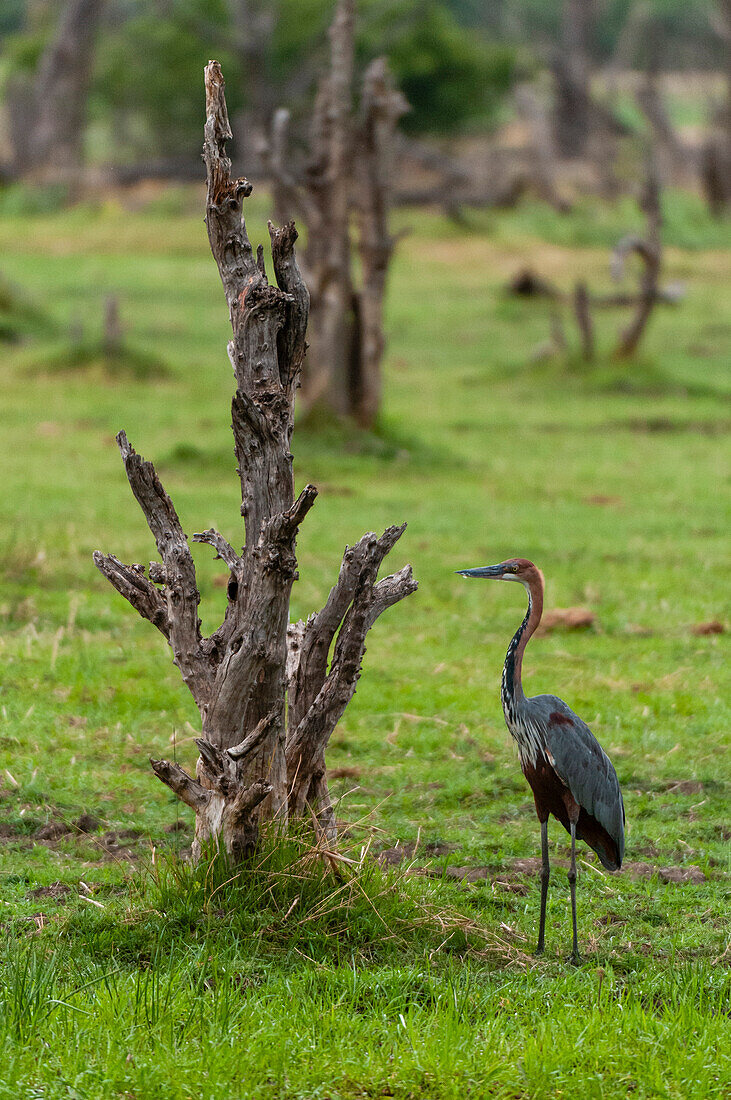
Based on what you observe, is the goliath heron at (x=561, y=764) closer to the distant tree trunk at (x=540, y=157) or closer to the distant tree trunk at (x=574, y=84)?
the distant tree trunk at (x=540, y=157)

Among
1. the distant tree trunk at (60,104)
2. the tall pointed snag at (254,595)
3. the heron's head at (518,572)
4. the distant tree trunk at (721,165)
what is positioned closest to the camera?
the tall pointed snag at (254,595)

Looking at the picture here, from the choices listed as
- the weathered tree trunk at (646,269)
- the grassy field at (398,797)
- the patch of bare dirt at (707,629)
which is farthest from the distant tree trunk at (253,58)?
the patch of bare dirt at (707,629)

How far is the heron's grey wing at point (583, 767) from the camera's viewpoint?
15.8ft

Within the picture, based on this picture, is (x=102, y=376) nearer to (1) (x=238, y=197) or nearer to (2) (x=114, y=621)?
(2) (x=114, y=621)

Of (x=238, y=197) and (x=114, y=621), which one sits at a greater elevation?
(x=238, y=197)

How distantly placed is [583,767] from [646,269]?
15.5 meters

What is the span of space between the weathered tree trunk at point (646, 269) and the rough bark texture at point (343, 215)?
539cm

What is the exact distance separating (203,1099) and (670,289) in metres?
23.2

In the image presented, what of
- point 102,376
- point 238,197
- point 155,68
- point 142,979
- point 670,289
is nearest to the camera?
point 142,979

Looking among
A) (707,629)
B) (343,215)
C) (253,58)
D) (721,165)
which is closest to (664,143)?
(721,165)

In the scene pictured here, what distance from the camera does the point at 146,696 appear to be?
734 centimetres

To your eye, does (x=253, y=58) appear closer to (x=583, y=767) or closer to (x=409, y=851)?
(x=409, y=851)

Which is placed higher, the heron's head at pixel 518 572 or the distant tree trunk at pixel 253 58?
the distant tree trunk at pixel 253 58

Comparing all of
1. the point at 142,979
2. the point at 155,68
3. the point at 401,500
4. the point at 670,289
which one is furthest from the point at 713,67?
the point at 142,979
